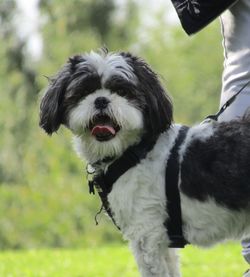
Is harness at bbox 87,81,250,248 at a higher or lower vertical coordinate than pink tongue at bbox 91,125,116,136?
lower

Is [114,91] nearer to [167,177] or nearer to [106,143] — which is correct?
[106,143]

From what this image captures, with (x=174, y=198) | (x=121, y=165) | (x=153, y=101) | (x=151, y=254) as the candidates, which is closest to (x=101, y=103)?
(x=153, y=101)

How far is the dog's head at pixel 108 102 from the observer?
413cm

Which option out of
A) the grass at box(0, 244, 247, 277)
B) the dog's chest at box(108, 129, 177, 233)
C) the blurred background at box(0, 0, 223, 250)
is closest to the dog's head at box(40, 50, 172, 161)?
the dog's chest at box(108, 129, 177, 233)

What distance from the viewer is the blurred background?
23.1 metres

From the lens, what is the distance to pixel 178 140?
169 inches

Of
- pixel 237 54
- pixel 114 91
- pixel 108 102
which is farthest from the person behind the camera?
pixel 237 54

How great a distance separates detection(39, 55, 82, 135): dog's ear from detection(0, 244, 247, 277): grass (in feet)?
10.5

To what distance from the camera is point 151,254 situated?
169 inches

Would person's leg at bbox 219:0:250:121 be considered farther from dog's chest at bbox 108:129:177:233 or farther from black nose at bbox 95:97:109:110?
black nose at bbox 95:97:109:110

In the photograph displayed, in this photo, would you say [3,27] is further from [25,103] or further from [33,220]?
[33,220]

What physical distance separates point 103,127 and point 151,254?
78 centimetres

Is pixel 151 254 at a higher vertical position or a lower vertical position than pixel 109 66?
lower

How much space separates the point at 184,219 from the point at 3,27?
26789 millimetres
